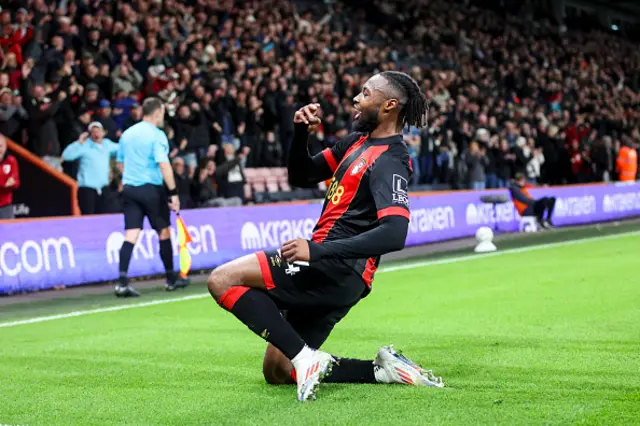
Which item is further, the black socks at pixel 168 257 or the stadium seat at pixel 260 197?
the stadium seat at pixel 260 197

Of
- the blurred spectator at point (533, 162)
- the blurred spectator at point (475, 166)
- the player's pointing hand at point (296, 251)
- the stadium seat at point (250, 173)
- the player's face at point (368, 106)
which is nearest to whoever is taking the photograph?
the player's pointing hand at point (296, 251)

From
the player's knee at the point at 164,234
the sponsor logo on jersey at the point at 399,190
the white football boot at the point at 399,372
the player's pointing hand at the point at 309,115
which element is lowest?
the white football boot at the point at 399,372

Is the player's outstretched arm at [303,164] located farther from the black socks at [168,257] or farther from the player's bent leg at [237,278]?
the black socks at [168,257]

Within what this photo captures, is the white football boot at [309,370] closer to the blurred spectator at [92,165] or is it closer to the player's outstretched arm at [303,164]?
the player's outstretched arm at [303,164]

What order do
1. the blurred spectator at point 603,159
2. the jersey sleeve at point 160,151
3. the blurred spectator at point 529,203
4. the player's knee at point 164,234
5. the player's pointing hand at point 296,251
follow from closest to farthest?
the player's pointing hand at point 296,251 < the jersey sleeve at point 160,151 < the player's knee at point 164,234 < the blurred spectator at point 529,203 < the blurred spectator at point 603,159

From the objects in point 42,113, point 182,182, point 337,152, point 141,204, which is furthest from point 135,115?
point 337,152

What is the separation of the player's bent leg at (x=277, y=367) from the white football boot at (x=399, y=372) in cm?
54

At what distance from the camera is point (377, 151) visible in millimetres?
5664

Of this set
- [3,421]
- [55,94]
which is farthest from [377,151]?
[55,94]

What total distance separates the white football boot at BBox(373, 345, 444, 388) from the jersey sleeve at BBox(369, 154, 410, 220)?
3.16 feet

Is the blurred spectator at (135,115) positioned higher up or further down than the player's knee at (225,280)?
higher up

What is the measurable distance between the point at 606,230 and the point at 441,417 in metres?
18.5

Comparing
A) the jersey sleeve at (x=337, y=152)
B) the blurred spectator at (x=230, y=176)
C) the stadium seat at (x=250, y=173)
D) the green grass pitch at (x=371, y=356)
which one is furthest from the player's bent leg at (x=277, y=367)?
the stadium seat at (x=250, y=173)

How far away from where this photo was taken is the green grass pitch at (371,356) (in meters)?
5.20
